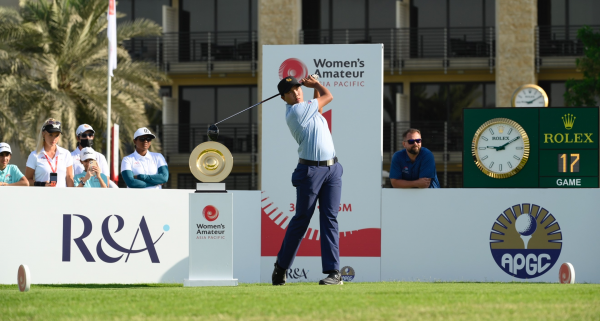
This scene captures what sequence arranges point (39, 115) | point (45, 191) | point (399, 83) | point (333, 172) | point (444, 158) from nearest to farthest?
point (333, 172) < point (45, 191) < point (39, 115) < point (444, 158) < point (399, 83)

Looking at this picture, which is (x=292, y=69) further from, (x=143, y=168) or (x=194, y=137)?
(x=194, y=137)

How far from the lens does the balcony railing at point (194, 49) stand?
3078 cm

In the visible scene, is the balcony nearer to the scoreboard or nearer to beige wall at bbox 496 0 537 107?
beige wall at bbox 496 0 537 107

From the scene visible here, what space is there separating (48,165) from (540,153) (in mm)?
5823

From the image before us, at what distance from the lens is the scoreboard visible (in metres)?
9.11

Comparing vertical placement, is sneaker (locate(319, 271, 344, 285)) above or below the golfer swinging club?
below

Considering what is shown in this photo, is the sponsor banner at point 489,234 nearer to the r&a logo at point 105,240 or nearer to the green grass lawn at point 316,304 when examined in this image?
the r&a logo at point 105,240

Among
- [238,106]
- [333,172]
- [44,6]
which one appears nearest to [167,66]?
[238,106]

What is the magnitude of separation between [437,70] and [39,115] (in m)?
14.3

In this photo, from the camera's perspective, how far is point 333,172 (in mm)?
7289

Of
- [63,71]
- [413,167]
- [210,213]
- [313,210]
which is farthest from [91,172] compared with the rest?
[63,71]

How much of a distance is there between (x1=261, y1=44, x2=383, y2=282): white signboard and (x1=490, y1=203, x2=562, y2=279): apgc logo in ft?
4.55

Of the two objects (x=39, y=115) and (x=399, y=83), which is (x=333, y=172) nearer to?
(x=39, y=115)

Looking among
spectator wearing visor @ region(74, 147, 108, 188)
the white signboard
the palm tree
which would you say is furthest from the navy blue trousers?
the palm tree
